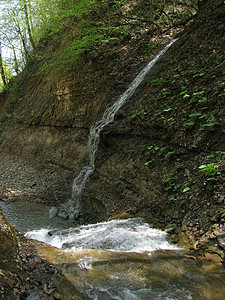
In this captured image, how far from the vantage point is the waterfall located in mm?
8320

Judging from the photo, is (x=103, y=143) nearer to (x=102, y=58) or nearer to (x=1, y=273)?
(x=102, y=58)

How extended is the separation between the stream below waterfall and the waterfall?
9.74ft

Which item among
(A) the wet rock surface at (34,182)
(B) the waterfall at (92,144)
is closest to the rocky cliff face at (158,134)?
(A) the wet rock surface at (34,182)

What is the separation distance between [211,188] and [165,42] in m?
9.92

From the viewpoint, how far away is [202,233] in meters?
3.79

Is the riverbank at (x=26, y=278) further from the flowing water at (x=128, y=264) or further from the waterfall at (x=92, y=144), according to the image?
the waterfall at (x=92, y=144)

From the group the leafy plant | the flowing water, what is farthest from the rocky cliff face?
the flowing water

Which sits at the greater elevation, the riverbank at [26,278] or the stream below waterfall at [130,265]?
the riverbank at [26,278]

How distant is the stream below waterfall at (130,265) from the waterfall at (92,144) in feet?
9.74

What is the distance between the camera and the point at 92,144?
938cm

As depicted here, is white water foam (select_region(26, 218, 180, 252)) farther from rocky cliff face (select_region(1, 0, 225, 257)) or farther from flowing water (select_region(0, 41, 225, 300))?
rocky cliff face (select_region(1, 0, 225, 257))

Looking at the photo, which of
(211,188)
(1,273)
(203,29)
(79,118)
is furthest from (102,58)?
(1,273)

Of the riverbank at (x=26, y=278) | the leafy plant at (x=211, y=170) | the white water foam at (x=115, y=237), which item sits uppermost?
the leafy plant at (x=211, y=170)

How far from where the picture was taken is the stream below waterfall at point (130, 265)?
2832 mm
